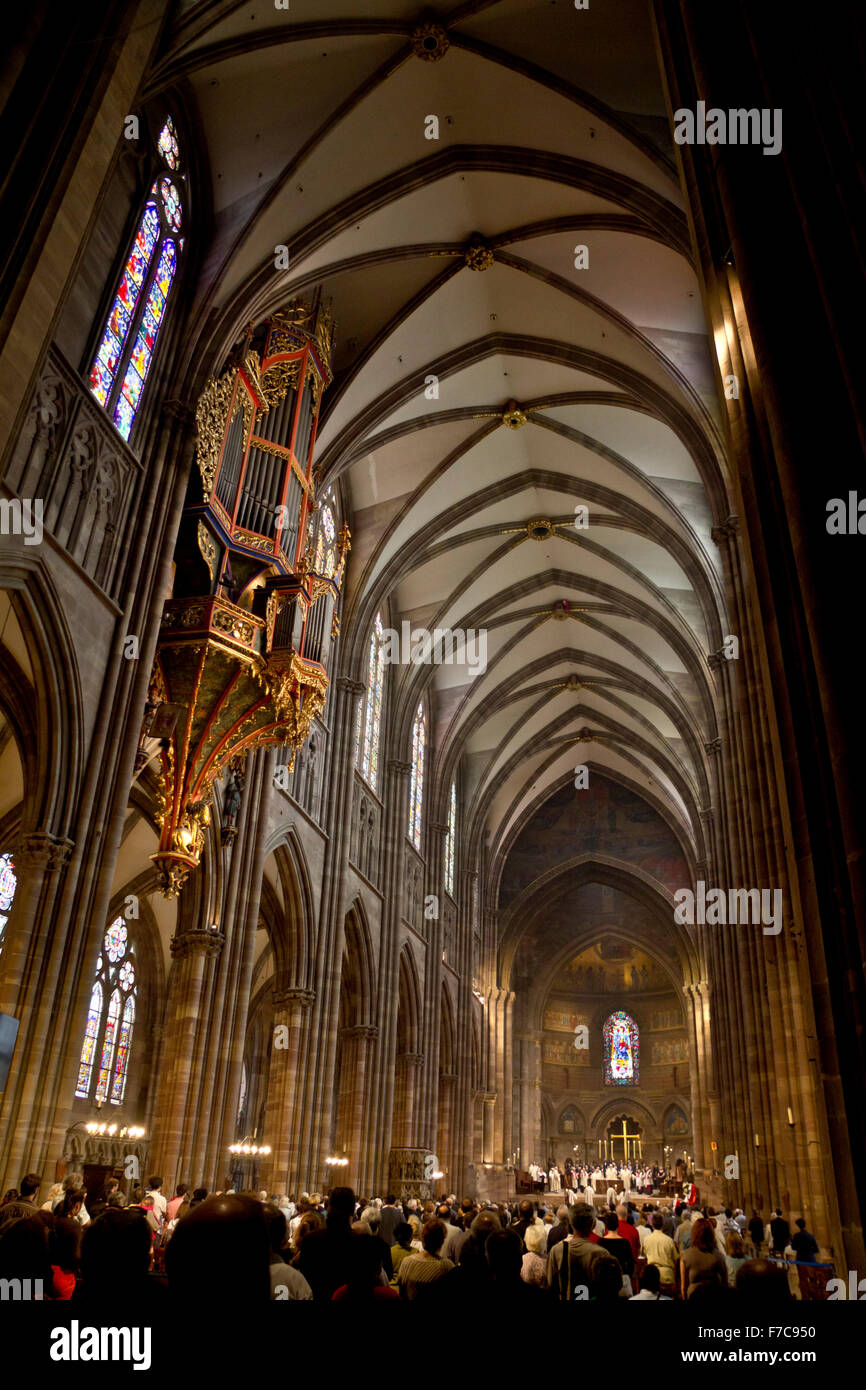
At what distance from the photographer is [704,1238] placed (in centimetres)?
593

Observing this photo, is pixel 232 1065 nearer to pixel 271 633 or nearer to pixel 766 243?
pixel 271 633

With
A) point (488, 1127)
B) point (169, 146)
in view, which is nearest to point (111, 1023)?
point (488, 1127)

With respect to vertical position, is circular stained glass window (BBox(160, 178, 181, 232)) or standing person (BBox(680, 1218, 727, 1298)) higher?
circular stained glass window (BBox(160, 178, 181, 232))

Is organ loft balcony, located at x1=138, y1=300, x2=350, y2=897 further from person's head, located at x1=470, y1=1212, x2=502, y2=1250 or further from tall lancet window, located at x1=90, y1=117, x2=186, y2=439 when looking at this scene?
person's head, located at x1=470, y1=1212, x2=502, y2=1250

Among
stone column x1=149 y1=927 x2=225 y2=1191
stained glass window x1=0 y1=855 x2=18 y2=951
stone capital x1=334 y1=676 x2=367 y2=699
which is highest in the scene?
stone capital x1=334 y1=676 x2=367 y2=699

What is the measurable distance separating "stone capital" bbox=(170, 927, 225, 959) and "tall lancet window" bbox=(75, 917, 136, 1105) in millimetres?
9082

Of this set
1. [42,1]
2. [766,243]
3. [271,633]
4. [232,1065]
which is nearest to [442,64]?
[42,1]

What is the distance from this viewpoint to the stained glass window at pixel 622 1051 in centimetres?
4662

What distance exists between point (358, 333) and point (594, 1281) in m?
16.9

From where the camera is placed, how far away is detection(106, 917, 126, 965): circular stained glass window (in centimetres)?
2483

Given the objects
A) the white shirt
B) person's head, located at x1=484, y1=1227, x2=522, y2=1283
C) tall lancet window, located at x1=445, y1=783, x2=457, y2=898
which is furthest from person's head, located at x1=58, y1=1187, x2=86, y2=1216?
tall lancet window, located at x1=445, y1=783, x2=457, y2=898

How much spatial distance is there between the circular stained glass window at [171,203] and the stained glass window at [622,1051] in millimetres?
41942

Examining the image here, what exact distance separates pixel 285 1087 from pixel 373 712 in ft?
31.4

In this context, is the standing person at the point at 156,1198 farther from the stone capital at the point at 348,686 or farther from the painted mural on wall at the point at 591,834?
the painted mural on wall at the point at 591,834
